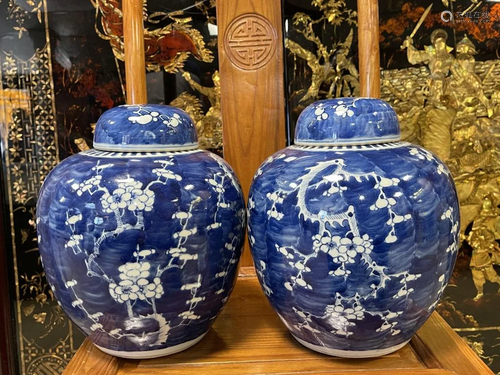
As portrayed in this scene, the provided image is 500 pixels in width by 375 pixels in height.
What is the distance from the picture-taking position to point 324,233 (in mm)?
439

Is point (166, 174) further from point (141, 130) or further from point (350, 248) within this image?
point (350, 248)

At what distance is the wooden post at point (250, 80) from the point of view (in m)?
0.69

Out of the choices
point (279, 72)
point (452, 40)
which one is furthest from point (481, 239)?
point (279, 72)

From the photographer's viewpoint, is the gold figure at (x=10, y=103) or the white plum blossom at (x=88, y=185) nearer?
the white plum blossom at (x=88, y=185)

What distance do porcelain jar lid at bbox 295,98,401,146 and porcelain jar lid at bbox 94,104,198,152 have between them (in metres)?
0.14

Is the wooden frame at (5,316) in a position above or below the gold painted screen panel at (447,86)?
below

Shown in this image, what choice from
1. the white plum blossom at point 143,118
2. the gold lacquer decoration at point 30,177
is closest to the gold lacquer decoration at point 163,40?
the gold lacquer decoration at point 30,177

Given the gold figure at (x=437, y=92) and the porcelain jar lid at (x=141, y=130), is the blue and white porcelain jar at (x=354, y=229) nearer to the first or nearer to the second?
the porcelain jar lid at (x=141, y=130)

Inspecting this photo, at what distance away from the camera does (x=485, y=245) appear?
3.63 feet

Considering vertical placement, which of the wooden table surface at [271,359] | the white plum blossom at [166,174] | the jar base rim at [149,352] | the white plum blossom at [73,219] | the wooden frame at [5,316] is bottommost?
the wooden frame at [5,316]

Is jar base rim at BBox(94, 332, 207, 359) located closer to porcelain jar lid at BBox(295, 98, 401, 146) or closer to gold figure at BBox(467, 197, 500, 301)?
porcelain jar lid at BBox(295, 98, 401, 146)

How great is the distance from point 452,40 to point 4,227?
3.64 ft

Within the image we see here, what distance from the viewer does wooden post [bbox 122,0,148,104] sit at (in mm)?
550

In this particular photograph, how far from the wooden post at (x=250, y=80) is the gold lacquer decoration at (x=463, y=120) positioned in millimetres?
453
